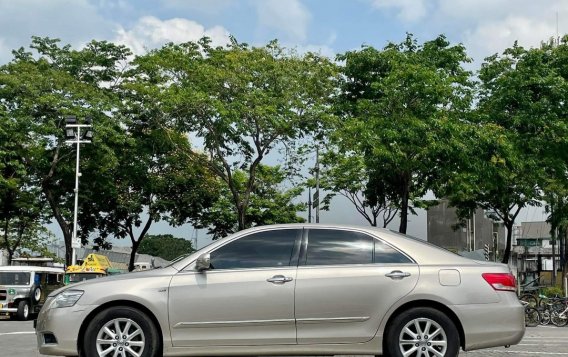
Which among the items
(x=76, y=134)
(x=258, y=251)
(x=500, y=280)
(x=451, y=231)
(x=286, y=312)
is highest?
(x=76, y=134)

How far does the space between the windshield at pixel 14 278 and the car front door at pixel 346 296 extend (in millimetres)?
20042

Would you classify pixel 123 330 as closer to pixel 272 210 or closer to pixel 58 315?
pixel 58 315

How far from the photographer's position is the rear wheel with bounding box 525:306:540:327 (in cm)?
2291

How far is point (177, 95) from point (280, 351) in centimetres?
2134

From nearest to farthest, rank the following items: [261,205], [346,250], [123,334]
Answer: [123,334]
[346,250]
[261,205]

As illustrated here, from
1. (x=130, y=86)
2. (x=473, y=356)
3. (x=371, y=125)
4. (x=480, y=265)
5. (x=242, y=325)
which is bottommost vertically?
(x=473, y=356)

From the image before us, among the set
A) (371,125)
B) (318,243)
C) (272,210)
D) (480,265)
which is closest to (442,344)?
(480,265)

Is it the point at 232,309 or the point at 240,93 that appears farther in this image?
the point at 240,93

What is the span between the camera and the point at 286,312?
757 cm

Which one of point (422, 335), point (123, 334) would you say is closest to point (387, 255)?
point (422, 335)

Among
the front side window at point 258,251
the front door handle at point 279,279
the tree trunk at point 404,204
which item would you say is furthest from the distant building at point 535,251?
the front door handle at point 279,279

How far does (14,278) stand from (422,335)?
2072 cm

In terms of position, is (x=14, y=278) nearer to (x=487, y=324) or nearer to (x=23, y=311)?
(x=23, y=311)

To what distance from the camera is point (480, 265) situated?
787 centimetres
